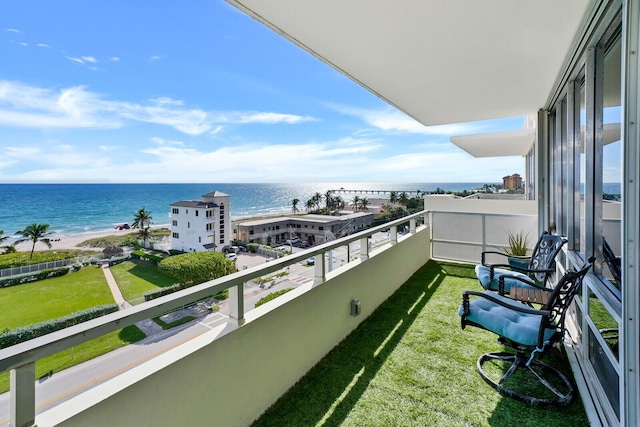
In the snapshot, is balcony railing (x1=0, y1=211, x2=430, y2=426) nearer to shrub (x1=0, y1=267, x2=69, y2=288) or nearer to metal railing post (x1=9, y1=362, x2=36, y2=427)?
metal railing post (x1=9, y1=362, x2=36, y2=427)

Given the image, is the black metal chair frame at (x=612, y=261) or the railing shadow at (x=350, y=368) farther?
the railing shadow at (x=350, y=368)

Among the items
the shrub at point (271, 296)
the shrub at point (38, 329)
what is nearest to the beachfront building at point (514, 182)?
the shrub at point (271, 296)

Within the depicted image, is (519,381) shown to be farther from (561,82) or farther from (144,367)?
(561,82)

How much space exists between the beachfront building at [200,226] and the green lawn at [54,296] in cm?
150

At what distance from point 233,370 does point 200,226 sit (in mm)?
4489

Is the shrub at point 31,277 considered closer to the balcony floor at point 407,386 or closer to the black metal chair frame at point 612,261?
the balcony floor at point 407,386

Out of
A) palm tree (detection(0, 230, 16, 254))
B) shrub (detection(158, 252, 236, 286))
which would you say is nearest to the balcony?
shrub (detection(158, 252, 236, 286))

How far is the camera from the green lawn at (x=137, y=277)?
10.1ft

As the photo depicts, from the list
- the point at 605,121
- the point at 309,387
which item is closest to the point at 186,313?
the point at 309,387

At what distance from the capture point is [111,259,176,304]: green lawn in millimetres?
3088

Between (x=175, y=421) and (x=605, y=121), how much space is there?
269 cm

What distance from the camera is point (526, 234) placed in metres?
4.96

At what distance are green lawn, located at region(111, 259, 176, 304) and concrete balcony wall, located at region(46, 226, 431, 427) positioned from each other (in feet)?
5.26

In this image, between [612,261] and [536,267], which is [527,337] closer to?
[612,261]
